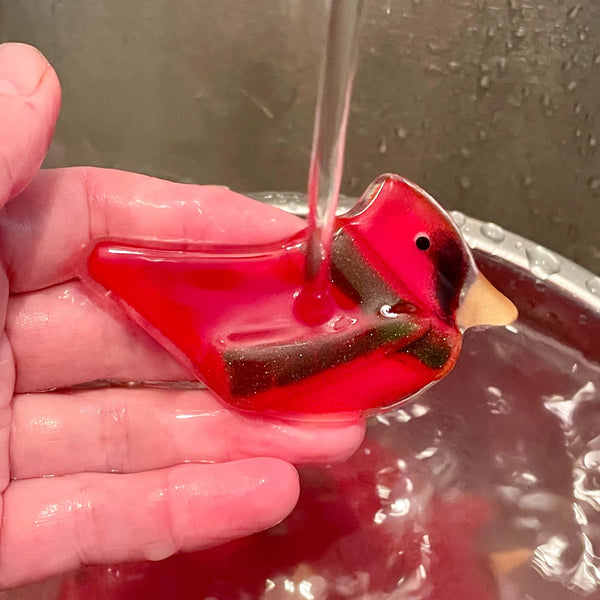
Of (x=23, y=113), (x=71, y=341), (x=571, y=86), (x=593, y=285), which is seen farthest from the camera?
(x=571, y=86)

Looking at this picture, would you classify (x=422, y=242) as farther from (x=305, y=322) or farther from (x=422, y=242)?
(x=305, y=322)

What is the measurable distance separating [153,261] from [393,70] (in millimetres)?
539

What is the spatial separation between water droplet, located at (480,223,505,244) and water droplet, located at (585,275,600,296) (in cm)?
10

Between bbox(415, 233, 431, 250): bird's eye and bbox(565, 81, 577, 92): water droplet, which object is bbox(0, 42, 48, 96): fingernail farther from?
bbox(565, 81, 577, 92): water droplet

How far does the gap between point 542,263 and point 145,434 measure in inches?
18.0

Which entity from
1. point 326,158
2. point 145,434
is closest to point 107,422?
point 145,434

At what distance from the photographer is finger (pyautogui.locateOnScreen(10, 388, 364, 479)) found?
2.09 ft

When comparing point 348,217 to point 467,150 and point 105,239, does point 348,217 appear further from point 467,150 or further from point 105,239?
point 467,150

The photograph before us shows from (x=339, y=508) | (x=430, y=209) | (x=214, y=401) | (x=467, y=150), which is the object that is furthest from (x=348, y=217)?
(x=467, y=150)

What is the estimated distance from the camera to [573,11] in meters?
0.92

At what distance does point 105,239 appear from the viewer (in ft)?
2.05

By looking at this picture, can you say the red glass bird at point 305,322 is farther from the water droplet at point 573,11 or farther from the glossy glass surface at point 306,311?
the water droplet at point 573,11

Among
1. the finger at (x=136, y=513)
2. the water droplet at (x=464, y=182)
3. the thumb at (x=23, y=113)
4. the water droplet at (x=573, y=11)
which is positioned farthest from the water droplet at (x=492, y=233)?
the thumb at (x=23, y=113)

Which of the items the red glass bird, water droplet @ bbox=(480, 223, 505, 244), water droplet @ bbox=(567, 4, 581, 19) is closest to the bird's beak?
the red glass bird
